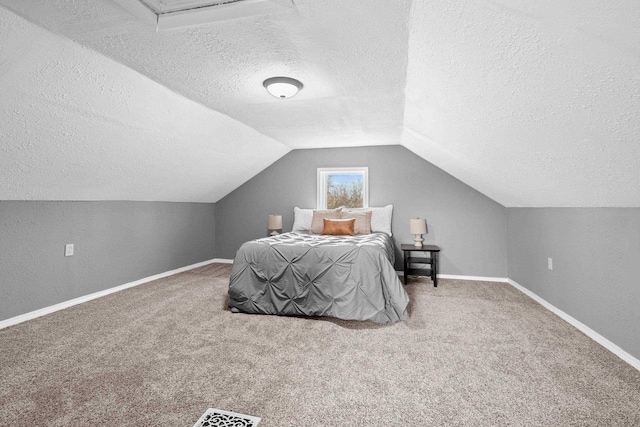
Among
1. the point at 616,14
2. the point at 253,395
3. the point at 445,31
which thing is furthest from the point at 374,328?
the point at 616,14

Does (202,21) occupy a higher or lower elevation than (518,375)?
higher

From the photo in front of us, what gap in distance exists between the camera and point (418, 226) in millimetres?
4078

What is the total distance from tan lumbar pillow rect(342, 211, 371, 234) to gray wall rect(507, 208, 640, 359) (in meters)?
1.86

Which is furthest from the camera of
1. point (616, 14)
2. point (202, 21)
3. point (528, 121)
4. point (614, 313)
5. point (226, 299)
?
point (226, 299)

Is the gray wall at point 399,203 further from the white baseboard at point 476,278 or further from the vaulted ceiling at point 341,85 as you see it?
the vaulted ceiling at point 341,85

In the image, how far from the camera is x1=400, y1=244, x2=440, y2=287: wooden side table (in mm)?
3793

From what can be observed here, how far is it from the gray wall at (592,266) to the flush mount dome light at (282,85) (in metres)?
2.38

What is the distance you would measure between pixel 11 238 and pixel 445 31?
11.5 feet

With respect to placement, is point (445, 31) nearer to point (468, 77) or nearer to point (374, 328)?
point (468, 77)

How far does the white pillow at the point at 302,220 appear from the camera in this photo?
4523 mm

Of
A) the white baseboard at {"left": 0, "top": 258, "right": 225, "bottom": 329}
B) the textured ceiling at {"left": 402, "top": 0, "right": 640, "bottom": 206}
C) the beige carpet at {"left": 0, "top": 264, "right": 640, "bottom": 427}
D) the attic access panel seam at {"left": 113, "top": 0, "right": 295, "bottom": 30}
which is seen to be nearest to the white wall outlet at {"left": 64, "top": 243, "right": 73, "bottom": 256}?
the white baseboard at {"left": 0, "top": 258, "right": 225, "bottom": 329}

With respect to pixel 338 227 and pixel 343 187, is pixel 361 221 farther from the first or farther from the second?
pixel 343 187

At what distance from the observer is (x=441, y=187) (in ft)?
14.3

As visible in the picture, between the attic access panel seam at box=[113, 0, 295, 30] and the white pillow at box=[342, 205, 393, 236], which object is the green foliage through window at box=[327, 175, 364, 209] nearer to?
the white pillow at box=[342, 205, 393, 236]
